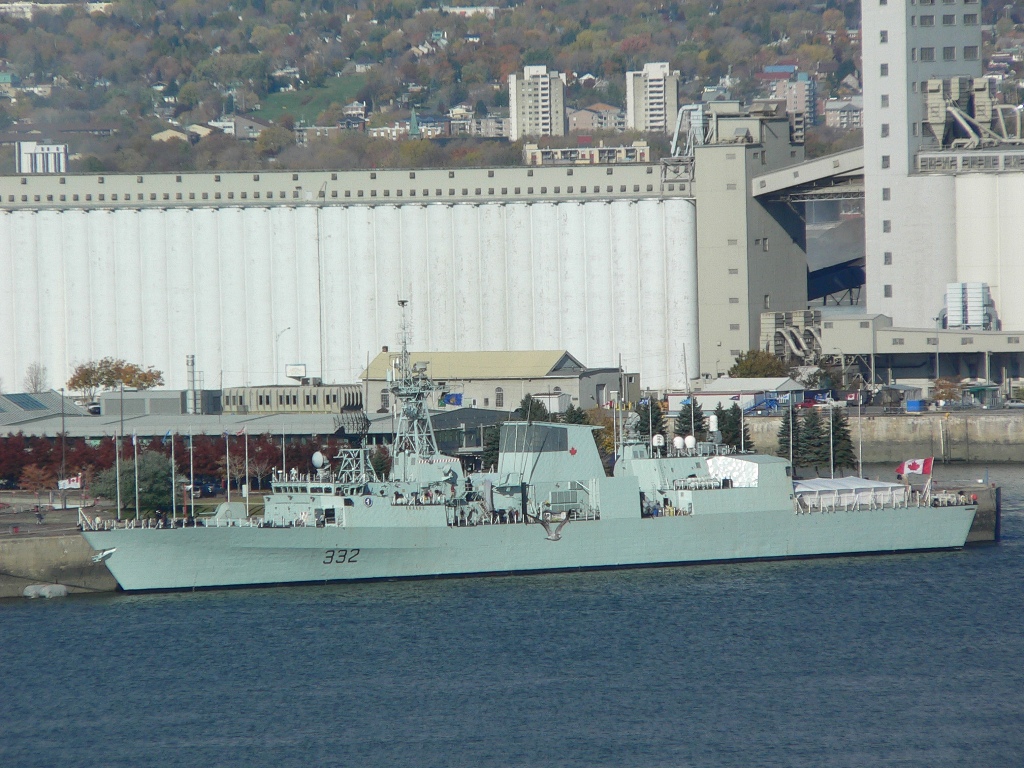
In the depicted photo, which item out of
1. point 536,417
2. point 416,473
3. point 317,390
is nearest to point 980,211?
point 536,417

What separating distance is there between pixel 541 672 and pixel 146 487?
2061cm

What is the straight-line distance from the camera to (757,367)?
85125mm

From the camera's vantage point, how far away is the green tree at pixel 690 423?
224ft

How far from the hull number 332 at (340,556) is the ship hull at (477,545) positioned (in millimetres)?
27

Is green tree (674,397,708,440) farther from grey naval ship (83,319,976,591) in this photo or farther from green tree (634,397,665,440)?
grey naval ship (83,319,976,591)

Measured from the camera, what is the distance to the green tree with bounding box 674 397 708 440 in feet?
224

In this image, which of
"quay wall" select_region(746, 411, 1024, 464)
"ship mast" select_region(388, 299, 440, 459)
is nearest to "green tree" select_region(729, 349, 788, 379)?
"quay wall" select_region(746, 411, 1024, 464)

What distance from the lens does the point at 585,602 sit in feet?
134

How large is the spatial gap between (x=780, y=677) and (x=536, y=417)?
131 ft

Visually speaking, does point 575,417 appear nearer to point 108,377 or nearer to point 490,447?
point 490,447

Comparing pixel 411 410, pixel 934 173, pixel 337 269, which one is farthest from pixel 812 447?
pixel 337 269

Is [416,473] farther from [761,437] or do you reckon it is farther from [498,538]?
[761,437]

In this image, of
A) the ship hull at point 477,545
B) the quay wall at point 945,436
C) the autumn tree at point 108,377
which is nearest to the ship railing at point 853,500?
the ship hull at point 477,545

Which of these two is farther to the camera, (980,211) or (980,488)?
(980,211)
